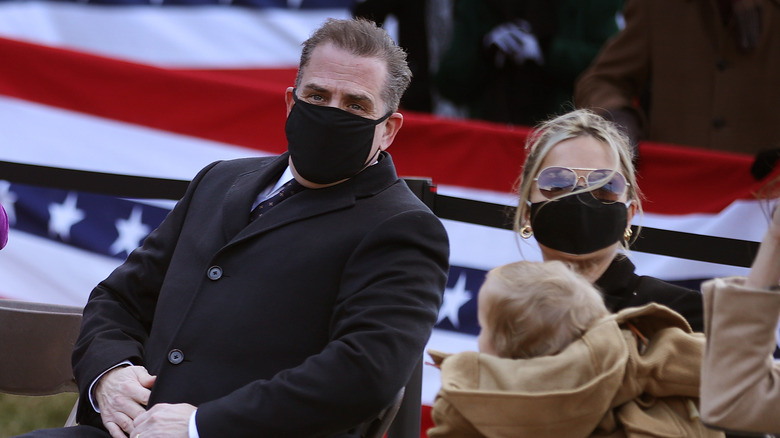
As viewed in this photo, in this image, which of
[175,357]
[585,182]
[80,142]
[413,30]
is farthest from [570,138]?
[413,30]

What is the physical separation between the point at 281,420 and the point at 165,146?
2602 mm

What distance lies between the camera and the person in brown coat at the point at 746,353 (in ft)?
8.06

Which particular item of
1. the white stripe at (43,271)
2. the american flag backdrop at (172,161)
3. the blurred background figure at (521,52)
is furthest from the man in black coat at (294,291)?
the blurred background figure at (521,52)

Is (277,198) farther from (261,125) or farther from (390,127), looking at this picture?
(261,125)

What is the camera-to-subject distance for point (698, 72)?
5.09 m

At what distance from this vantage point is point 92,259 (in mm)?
5027

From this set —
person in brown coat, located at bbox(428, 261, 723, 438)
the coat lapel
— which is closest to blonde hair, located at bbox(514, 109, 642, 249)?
person in brown coat, located at bbox(428, 261, 723, 438)

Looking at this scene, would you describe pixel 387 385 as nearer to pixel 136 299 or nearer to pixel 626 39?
pixel 136 299

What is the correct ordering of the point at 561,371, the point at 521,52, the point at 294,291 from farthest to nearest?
the point at 521,52 < the point at 294,291 < the point at 561,371

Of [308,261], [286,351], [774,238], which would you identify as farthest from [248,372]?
[774,238]

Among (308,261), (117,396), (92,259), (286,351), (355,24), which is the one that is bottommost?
(92,259)

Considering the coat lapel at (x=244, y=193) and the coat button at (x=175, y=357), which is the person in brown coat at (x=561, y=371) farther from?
the coat lapel at (x=244, y=193)

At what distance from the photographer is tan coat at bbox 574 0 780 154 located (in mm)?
5027

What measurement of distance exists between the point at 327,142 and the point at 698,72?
8.19 feet
